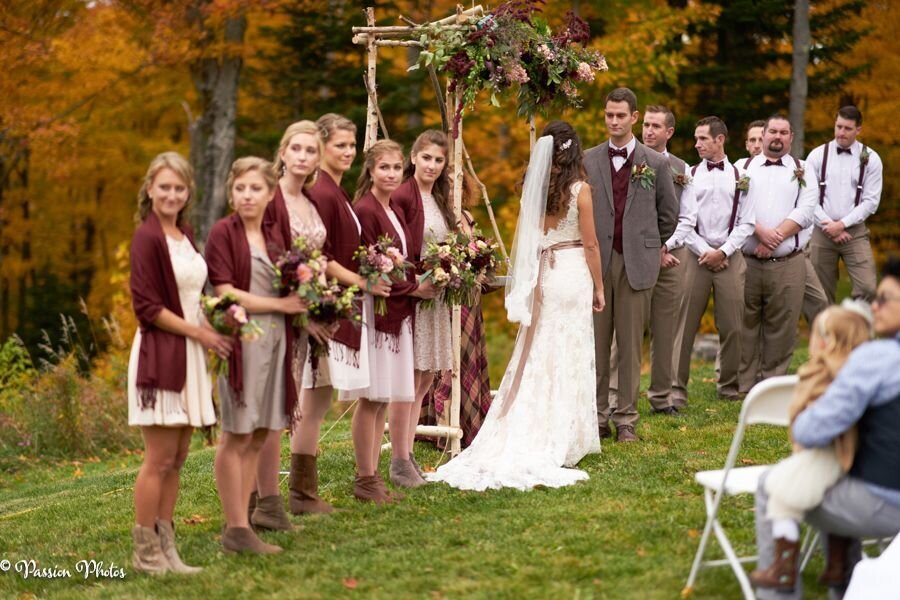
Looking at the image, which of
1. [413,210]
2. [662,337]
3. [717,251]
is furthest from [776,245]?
[413,210]

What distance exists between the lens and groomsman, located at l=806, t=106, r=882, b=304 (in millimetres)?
11375

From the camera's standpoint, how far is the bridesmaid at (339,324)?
684 cm

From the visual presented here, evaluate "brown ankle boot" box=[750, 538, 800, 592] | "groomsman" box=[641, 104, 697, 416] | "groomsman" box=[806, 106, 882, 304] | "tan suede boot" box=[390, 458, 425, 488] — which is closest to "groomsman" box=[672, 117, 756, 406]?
"groomsman" box=[641, 104, 697, 416]

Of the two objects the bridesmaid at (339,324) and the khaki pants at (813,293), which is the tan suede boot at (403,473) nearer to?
the bridesmaid at (339,324)

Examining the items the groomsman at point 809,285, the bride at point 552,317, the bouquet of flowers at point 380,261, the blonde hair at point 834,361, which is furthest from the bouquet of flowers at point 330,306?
the groomsman at point 809,285

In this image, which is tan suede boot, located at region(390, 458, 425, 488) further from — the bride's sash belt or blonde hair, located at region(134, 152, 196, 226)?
blonde hair, located at region(134, 152, 196, 226)

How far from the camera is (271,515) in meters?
6.61

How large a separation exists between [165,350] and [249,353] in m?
0.42

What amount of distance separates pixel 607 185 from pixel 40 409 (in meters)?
6.93

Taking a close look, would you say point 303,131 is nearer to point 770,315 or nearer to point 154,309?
point 154,309

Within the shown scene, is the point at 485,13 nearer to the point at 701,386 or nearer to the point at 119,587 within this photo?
the point at 119,587

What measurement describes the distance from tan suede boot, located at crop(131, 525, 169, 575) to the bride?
97.8 inches

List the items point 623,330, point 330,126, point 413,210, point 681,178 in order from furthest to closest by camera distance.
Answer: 1. point 681,178
2. point 623,330
3. point 413,210
4. point 330,126

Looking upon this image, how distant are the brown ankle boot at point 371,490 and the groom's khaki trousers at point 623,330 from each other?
2470 millimetres
